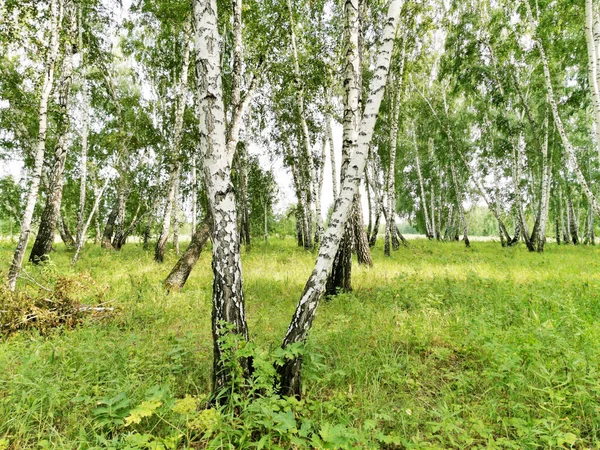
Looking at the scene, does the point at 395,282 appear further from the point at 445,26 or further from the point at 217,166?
the point at 445,26

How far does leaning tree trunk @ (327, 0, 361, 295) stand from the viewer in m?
5.14

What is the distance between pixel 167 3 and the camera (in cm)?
1004

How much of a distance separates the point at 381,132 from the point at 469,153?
10.4 metres

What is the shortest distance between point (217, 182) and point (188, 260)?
476 cm

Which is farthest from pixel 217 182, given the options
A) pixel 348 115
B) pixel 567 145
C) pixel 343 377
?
pixel 567 145

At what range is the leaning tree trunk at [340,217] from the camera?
2980 mm

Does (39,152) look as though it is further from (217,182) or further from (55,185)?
(217,182)

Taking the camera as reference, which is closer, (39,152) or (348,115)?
(348,115)

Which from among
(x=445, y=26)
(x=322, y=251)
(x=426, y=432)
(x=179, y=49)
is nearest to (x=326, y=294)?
(x=322, y=251)

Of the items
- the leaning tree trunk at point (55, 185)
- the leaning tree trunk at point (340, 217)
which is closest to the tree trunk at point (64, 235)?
the leaning tree trunk at point (55, 185)

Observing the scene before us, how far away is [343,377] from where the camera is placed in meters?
3.27

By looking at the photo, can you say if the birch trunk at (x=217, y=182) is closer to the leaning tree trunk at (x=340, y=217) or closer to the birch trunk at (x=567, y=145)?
the leaning tree trunk at (x=340, y=217)

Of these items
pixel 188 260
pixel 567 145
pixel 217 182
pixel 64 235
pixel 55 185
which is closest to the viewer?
pixel 217 182

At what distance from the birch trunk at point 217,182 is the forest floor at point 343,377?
1.69ft
